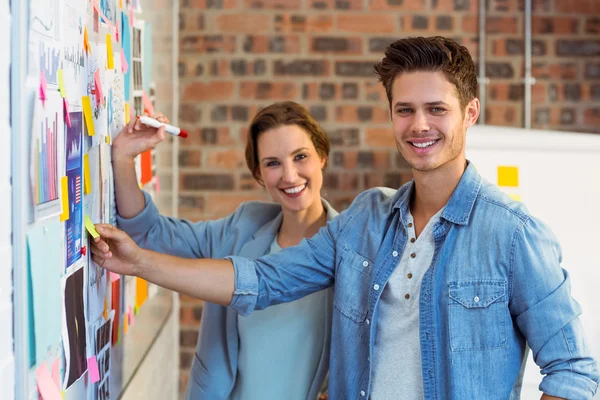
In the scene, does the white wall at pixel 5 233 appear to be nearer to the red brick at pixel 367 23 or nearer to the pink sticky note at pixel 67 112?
the pink sticky note at pixel 67 112

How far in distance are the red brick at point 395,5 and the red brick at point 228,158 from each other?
83cm

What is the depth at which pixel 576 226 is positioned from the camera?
260cm

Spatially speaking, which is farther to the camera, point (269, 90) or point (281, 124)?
point (269, 90)

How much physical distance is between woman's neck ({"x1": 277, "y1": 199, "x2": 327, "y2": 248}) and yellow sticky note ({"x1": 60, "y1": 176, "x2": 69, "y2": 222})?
2.63 feet

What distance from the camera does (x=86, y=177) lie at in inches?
60.8

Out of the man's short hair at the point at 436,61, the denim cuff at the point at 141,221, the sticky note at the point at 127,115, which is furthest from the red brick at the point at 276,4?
the man's short hair at the point at 436,61

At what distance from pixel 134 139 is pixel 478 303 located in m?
0.87

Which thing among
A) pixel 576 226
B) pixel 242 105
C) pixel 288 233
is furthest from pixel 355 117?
pixel 288 233

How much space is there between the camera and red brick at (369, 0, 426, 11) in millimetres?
3285

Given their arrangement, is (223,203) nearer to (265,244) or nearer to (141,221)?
(265,244)

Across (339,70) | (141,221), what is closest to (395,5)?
(339,70)

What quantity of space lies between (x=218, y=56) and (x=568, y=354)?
2.18 meters

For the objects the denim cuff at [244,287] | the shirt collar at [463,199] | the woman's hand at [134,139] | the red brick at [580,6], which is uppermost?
the red brick at [580,6]

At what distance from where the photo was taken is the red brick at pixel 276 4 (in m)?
3.28
